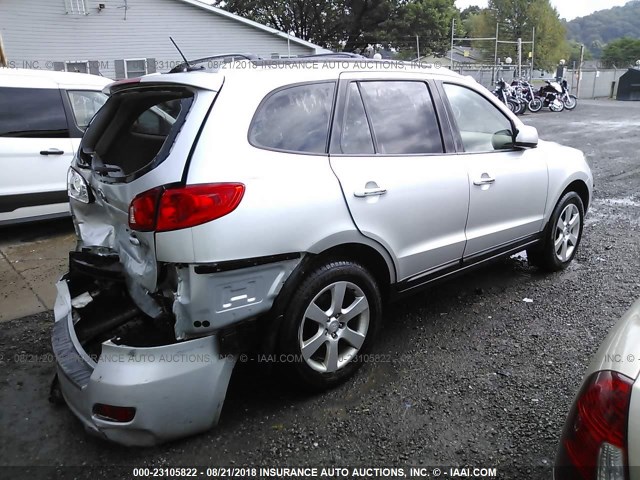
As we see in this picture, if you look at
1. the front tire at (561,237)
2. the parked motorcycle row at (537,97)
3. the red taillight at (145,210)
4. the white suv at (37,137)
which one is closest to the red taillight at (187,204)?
the red taillight at (145,210)

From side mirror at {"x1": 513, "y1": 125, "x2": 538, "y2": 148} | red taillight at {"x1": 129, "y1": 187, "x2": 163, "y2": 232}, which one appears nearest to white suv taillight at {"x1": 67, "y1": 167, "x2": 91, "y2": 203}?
red taillight at {"x1": 129, "y1": 187, "x2": 163, "y2": 232}

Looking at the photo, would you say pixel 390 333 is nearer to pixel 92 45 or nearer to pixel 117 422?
pixel 117 422

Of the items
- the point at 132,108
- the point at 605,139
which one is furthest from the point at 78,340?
the point at 605,139

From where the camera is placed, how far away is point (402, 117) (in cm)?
317

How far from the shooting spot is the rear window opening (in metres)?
2.70

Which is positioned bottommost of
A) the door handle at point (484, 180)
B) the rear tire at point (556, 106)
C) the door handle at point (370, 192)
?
the rear tire at point (556, 106)

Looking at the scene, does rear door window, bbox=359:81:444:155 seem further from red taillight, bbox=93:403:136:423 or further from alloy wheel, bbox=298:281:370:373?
red taillight, bbox=93:403:136:423

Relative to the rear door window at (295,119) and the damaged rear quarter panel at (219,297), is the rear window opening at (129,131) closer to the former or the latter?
the rear door window at (295,119)

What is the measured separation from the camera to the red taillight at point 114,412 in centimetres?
224

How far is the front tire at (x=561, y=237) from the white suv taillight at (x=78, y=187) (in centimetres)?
340

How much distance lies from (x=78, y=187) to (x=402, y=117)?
78.7 inches

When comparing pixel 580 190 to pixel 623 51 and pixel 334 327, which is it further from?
pixel 623 51

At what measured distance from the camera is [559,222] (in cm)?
438

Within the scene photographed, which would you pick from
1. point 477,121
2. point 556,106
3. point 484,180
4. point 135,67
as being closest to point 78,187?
point 484,180
